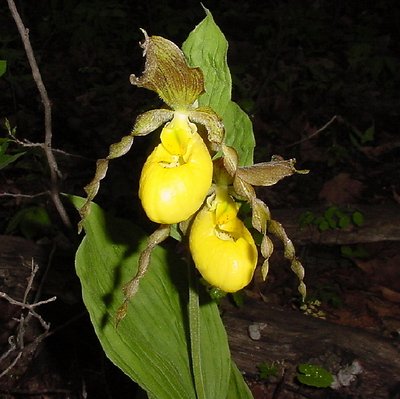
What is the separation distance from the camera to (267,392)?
2055mm

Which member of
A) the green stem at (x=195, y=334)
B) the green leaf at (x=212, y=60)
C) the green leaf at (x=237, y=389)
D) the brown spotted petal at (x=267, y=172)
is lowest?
the green leaf at (x=237, y=389)

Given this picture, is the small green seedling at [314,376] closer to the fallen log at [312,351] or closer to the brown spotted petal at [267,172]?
the fallen log at [312,351]

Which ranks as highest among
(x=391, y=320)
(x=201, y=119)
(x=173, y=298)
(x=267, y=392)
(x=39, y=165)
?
(x=201, y=119)

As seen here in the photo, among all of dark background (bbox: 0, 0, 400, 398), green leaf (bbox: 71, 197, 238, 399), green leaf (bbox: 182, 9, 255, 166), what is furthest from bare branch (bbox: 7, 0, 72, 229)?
green leaf (bbox: 182, 9, 255, 166)

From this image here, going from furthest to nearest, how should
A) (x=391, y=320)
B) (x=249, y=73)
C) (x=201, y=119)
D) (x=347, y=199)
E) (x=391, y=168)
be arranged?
(x=249, y=73) → (x=391, y=168) → (x=347, y=199) → (x=391, y=320) → (x=201, y=119)

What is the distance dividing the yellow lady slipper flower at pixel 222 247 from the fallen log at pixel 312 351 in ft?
2.56

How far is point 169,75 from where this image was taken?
3.91 feet

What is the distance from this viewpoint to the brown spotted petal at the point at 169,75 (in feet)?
3.67

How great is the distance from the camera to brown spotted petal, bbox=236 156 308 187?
128 cm

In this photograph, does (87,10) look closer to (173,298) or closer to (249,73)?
(249,73)

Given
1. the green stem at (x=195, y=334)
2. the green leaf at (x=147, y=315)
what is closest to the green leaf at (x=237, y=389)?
the green leaf at (x=147, y=315)

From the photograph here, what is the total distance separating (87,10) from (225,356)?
14.1 ft

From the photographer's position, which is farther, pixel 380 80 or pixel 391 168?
pixel 380 80

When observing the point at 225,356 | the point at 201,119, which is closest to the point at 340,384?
the point at 225,356
